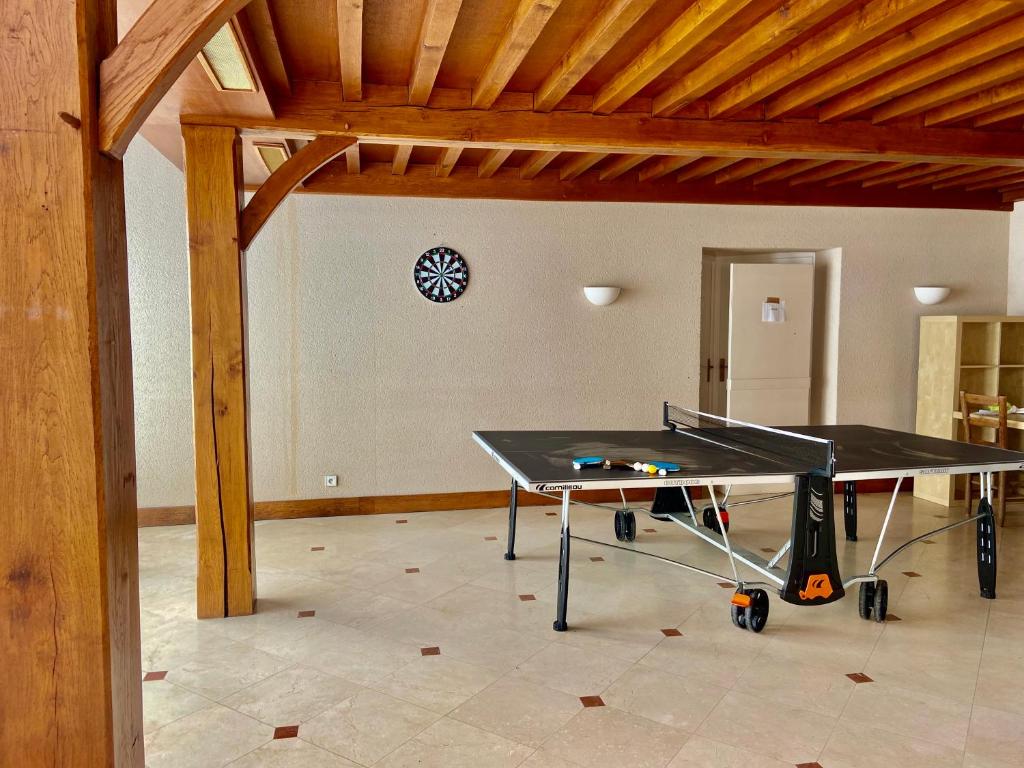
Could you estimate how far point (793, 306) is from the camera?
6648 millimetres

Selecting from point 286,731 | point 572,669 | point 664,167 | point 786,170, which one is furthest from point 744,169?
point 286,731

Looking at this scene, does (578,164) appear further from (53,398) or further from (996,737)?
(53,398)

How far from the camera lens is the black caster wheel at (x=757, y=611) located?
370 centimetres

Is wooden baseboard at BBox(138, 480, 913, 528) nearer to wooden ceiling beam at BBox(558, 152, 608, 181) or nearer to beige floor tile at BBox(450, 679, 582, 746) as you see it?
wooden ceiling beam at BBox(558, 152, 608, 181)

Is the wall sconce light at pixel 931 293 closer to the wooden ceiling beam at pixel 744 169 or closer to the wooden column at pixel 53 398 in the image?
the wooden ceiling beam at pixel 744 169

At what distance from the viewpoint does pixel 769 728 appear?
112 inches

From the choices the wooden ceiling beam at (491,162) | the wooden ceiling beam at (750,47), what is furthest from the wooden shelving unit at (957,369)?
the wooden ceiling beam at (491,162)

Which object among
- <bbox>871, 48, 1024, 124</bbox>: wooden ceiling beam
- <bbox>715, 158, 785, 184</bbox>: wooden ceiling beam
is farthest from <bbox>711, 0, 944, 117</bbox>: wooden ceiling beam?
<bbox>715, 158, 785, 184</bbox>: wooden ceiling beam

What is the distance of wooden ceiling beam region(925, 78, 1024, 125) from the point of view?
12.5ft

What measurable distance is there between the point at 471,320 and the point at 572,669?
3.36m

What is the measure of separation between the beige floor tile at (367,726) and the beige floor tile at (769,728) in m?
1.07

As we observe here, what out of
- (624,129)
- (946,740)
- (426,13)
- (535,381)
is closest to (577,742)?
(946,740)

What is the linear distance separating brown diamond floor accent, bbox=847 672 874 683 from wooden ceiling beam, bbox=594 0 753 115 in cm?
271

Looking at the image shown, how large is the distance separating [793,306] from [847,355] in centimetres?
63
